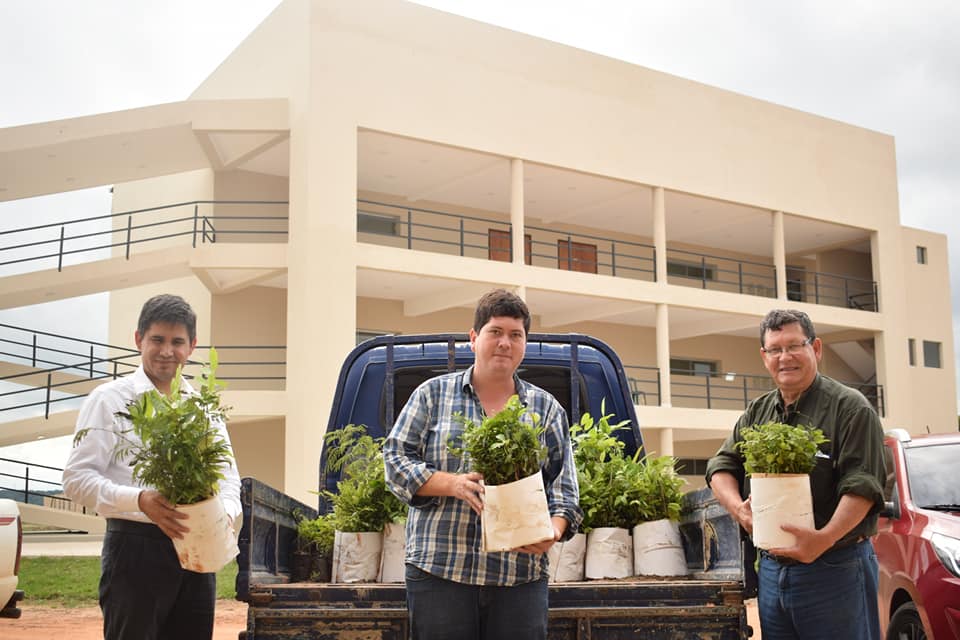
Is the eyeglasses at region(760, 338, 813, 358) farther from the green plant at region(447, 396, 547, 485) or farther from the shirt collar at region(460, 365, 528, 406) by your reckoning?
the green plant at region(447, 396, 547, 485)

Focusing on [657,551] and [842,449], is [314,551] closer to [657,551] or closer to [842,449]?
[657,551]

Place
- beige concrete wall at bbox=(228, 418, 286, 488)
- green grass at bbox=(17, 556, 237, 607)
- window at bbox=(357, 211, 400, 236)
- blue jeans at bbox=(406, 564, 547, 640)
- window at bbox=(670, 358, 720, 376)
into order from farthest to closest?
window at bbox=(670, 358, 720, 376)
window at bbox=(357, 211, 400, 236)
beige concrete wall at bbox=(228, 418, 286, 488)
green grass at bbox=(17, 556, 237, 607)
blue jeans at bbox=(406, 564, 547, 640)

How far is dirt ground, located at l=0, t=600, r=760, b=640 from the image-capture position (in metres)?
9.91

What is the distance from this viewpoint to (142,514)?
3561 millimetres

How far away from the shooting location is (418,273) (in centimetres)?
1919

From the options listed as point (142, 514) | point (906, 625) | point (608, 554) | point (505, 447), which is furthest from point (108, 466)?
point (906, 625)

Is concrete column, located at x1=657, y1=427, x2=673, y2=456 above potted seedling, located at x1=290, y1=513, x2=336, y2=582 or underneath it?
above

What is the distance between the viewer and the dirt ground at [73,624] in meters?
9.91

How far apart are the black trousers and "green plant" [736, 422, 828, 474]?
2038 millimetres

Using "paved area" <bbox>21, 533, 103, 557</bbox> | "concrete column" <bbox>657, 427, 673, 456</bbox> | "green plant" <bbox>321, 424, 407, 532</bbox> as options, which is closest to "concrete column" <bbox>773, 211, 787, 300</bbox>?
"concrete column" <bbox>657, 427, 673, 456</bbox>

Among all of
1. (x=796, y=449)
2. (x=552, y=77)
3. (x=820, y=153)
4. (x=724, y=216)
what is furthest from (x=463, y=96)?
(x=796, y=449)

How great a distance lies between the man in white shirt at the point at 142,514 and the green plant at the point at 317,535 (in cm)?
89

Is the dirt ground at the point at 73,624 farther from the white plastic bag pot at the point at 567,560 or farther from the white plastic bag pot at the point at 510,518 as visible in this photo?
the white plastic bag pot at the point at 510,518

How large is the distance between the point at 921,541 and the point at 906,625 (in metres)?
0.55
